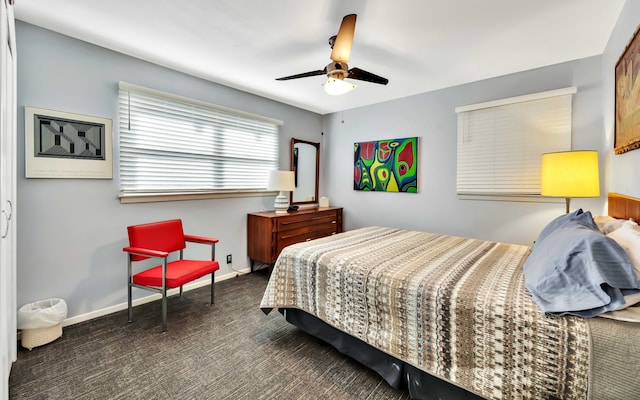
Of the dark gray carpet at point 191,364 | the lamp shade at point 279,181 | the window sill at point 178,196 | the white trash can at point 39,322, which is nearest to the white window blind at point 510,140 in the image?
the lamp shade at point 279,181

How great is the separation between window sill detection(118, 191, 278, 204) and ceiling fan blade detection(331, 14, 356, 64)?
2138 millimetres

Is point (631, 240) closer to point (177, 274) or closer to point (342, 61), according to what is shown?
point (342, 61)

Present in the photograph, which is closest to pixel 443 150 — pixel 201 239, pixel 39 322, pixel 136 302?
pixel 201 239

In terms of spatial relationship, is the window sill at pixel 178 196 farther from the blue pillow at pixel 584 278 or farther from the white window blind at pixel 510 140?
the blue pillow at pixel 584 278

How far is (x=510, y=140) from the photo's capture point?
121 inches

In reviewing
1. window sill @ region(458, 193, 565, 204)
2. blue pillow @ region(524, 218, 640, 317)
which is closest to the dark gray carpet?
blue pillow @ region(524, 218, 640, 317)

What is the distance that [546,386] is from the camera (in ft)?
3.83

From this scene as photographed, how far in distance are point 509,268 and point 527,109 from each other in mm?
2071

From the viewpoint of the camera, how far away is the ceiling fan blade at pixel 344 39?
6.35ft

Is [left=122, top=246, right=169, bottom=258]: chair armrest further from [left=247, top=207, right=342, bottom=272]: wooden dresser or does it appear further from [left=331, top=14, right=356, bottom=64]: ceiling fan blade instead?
[left=331, top=14, right=356, bottom=64]: ceiling fan blade

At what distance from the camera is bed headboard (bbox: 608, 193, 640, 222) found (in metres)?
1.66

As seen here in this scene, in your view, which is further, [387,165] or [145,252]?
[387,165]

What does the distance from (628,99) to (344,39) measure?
6.30ft

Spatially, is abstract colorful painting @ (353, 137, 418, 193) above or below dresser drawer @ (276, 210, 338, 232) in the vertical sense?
above
